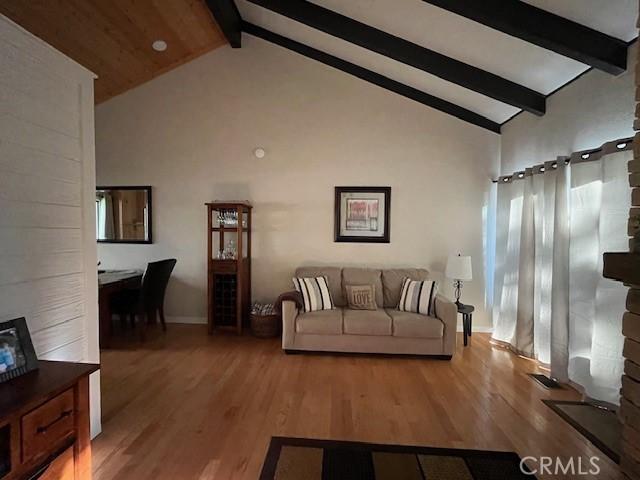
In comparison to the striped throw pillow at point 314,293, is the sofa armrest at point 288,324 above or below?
below

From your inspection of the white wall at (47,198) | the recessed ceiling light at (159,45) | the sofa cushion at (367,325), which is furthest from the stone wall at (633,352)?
the recessed ceiling light at (159,45)

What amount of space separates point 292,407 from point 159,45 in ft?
13.6

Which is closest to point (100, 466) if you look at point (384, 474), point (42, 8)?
point (384, 474)

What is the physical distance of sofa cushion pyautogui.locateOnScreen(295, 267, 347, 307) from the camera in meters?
4.04

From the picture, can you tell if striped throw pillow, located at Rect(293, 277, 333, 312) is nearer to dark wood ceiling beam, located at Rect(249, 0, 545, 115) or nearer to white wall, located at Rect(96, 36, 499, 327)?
white wall, located at Rect(96, 36, 499, 327)

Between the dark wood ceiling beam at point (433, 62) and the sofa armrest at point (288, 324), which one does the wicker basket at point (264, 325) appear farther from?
the dark wood ceiling beam at point (433, 62)

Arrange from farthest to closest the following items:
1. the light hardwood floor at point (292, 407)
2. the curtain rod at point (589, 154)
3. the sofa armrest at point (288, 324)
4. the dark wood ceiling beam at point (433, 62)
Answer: the sofa armrest at point (288, 324), the dark wood ceiling beam at point (433, 62), the curtain rod at point (589, 154), the light hardwood floor at point (292, 407)

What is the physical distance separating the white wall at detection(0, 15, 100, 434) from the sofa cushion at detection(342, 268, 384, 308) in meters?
2.65

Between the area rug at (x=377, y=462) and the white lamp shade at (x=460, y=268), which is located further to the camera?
the white lamp shade at (x=460, y=268)

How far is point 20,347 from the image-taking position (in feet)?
4.58

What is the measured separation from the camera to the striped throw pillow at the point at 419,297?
3.65 meters

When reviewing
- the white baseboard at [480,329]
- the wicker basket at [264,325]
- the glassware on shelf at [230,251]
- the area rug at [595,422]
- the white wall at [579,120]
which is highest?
the white wall at [579,120]

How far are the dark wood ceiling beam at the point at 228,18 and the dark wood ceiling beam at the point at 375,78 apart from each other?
0.59 ft

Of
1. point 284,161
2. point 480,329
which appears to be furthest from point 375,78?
point 480,329
